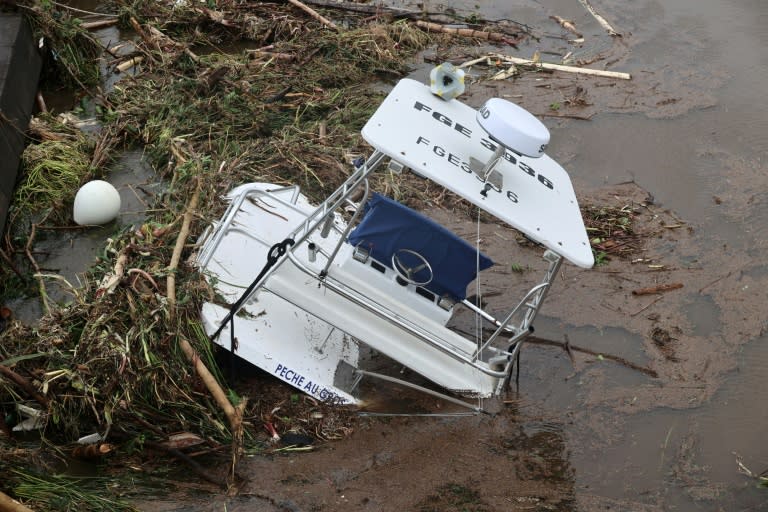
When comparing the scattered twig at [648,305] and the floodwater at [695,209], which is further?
the scattered twig at [648,305]

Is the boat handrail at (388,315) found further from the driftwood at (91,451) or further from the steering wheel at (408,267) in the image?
the driftwood at (91,451)

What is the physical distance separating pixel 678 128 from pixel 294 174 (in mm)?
4746

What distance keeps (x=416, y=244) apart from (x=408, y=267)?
0.69ft

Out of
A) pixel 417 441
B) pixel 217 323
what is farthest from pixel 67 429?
pixel 417 441

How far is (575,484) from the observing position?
207 inches

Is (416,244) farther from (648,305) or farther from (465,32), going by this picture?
(465,32)

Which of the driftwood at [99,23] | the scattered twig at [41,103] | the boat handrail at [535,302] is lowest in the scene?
the scattered twig at [41,103]

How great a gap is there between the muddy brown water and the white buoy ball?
298 centimetres

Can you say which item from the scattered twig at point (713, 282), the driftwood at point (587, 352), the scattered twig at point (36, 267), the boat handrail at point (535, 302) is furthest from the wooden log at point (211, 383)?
the scattered twig at point (713, 282)

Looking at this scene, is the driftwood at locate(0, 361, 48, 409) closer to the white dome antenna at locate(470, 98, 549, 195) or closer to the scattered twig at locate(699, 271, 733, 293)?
the white dome antenna at locate(470, 98, 549, 195)

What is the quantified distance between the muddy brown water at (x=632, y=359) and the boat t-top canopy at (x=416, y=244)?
3.55 feet

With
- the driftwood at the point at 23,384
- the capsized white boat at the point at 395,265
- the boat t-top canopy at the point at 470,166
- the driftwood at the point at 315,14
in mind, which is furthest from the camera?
the driftwood at the point at 315,14

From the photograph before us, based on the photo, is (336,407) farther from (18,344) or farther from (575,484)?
(18,344)

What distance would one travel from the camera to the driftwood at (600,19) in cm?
1093
